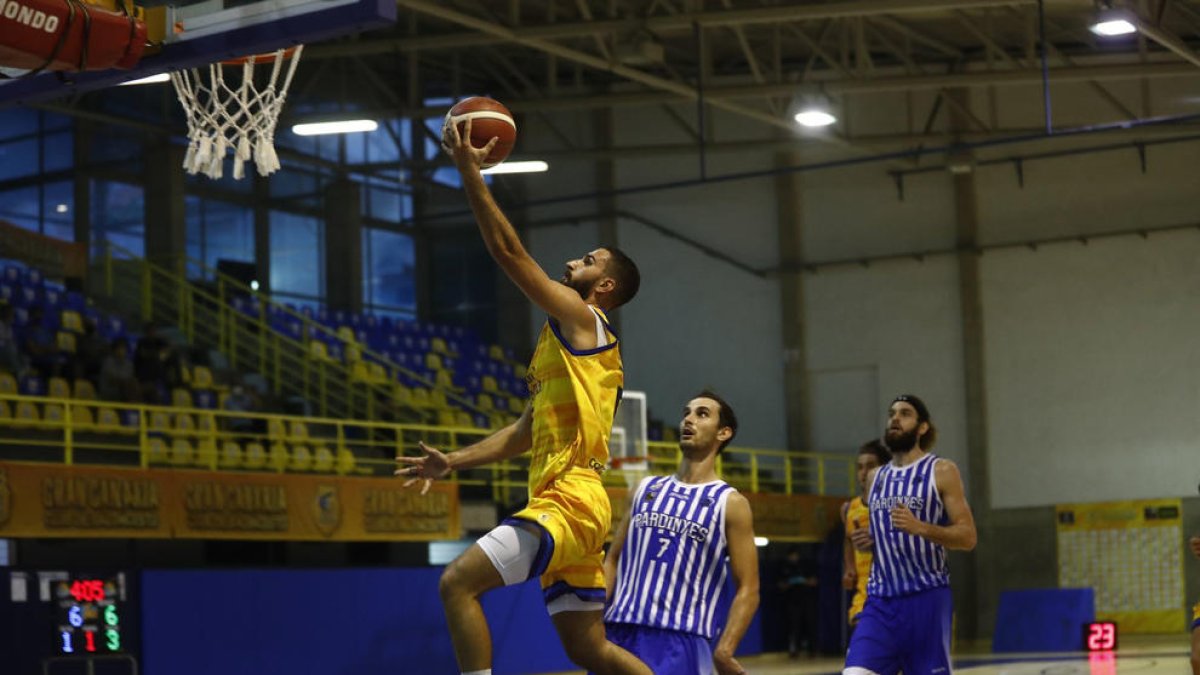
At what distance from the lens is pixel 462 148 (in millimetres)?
6094

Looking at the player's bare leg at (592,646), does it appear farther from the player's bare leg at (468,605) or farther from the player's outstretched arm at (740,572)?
the player's outstretched arm at (740,572)

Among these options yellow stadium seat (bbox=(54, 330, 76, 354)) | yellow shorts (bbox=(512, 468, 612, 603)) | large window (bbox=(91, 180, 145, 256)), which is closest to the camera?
yellow shorts (bbox=(512, 468, 612, 603))

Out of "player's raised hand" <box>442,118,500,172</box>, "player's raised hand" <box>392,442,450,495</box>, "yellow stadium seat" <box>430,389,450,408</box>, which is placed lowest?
"player's raised hand" <box>392,442,450,495</box>

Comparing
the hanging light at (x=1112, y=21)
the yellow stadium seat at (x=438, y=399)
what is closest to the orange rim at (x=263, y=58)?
the hanging light at (x=1112, y=21)

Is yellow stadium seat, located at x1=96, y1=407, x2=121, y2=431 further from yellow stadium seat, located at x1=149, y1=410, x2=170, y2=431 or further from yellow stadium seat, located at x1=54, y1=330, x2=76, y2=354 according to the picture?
yellow stadium seat, located at x1=54, y1=330, x2=76, y2=354

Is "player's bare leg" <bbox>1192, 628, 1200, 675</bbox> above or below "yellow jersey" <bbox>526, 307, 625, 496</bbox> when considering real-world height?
below

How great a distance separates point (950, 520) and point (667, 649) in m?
2.34

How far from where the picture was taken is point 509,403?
30625 millimetres

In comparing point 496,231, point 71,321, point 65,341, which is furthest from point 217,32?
point 71,321

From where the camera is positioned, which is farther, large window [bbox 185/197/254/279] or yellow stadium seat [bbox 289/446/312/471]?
large window [bbox 185/197/254/279]

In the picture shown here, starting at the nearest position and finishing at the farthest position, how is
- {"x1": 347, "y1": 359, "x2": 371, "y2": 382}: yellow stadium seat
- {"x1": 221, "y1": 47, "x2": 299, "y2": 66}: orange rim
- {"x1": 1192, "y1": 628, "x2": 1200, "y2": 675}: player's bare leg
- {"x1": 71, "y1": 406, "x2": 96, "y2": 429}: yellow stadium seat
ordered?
{"x1": 221, "y1": 47, "x2": 299, "y2": 66}: orange rim → {"x1": 1192, "y1": 628, "x2": 1200, "y2": 675}: player's bare leg → {"x1": 71, "y1": 406, "x2": 96, "y2": 429}: yellow stadium seat → {"x1": 347, "y1": 359, "x2": 371, "y2": 382}: yellow stadium seat

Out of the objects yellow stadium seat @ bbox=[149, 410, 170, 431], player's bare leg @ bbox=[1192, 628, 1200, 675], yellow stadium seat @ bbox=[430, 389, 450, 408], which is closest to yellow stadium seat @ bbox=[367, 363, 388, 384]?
yellow stadium seat @ bbox=[430, 389, 450, 408]

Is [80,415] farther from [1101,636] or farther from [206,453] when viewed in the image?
[1101,636]

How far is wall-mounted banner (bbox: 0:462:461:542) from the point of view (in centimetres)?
1692
